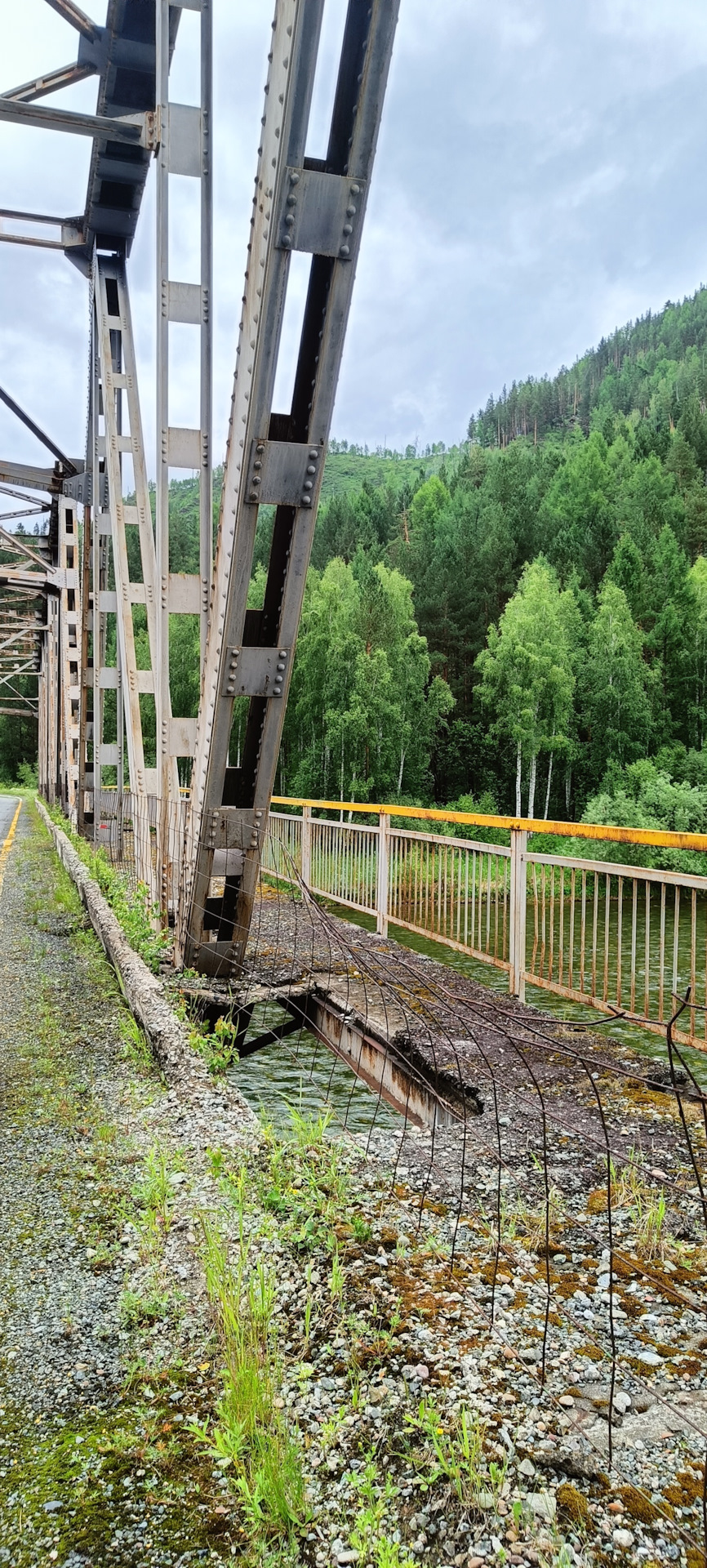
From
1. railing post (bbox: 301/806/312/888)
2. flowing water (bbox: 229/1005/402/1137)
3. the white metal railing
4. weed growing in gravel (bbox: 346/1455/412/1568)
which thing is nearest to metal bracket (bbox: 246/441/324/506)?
the white metal railing

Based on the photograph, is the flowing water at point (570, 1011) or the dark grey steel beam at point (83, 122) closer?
the flowing water at point (570, 1011)

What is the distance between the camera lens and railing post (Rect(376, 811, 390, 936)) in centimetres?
880

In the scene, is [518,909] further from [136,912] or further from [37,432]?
[37,432]

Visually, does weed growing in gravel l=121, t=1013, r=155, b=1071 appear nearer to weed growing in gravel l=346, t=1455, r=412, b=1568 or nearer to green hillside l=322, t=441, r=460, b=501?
weed growing in gravel l=346, t=1455, r=412, b=1568

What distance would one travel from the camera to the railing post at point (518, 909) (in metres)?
6.05

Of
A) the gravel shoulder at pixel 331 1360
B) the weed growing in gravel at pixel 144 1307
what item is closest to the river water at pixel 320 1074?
the gravel shoulder at pixel 331 1360

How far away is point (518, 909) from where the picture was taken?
6.18 metres

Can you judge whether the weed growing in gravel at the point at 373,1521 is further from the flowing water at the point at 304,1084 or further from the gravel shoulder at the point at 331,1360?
the flowing water at the point at 304,1084

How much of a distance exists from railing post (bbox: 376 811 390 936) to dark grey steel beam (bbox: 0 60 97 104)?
7569 millimetres

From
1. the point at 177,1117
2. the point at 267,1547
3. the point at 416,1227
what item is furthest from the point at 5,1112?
the point at 267,1547

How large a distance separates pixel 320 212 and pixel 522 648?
A: 3934cm

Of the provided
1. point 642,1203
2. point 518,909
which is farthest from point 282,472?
point 642,1203

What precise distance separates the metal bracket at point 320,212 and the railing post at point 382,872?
5153mm

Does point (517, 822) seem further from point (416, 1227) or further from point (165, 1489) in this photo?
point (165, 1489)
